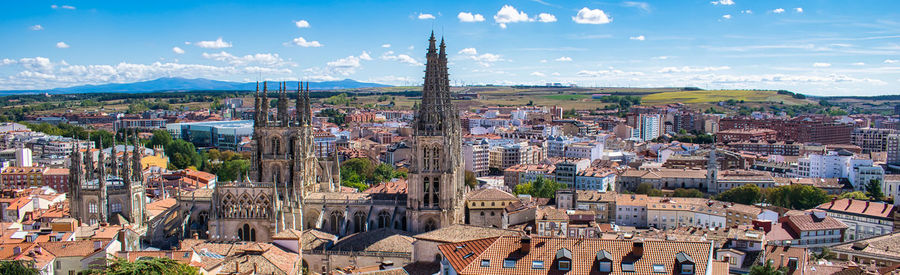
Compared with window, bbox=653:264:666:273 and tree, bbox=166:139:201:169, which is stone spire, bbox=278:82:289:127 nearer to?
window, bbox=653:264:666:273

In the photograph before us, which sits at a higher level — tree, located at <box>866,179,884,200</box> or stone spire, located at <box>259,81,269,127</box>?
stone spire, located at <box>259,81,269,127</box>

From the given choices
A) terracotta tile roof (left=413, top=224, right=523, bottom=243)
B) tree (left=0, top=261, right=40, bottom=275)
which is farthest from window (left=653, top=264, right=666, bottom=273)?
tree (left=0, top=261, right=40, bottom=275)

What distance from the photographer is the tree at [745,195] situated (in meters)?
101

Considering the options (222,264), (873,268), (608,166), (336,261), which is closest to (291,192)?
(336,261)

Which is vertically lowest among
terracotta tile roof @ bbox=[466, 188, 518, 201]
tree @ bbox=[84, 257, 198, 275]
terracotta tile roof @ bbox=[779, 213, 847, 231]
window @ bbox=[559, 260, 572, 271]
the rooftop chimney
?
terracotta tile roof @ bbox=[779, 213, 847, 231]

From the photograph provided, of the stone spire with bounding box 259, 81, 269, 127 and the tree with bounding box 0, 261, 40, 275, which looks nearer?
the tree with bounding box 0, 261, 40, 275

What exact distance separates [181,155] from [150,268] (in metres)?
121

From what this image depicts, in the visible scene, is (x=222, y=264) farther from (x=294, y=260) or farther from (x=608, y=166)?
(x=608, y=166)

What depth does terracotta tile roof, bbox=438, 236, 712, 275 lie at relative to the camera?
35.2m

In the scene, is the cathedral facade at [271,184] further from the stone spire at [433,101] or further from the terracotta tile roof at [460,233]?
the terracotta tile roof at [460,233]

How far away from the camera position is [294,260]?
4997 centimetres

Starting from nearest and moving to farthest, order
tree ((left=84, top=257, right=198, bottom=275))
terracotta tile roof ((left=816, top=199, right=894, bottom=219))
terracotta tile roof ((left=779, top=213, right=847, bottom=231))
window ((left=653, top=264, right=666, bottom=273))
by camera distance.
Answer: window ((left=653, top=264, right=666, bottom=273)) < tree ((left=84, top=257, right=198, bottom=275)) < terracotta tile roof ((left=779, top=213, right=847, bottom=231)) < terracotta tile roof ((left=816, top=199, right=894, bottom=219))

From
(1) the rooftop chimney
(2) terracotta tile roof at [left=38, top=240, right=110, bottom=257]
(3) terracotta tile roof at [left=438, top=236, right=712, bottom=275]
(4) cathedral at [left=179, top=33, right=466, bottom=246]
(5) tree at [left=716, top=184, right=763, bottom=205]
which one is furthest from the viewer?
(5) tree at [left=716, top=184, right=763, bottom=205]

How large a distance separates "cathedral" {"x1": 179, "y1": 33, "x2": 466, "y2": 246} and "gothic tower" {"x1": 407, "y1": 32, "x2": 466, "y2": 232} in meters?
0.08
